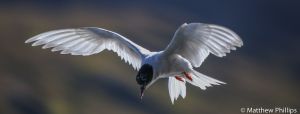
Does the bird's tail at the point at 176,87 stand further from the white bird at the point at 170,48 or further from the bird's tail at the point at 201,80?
the bird's tail at the point at 201,80

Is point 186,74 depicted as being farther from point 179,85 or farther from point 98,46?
point 98,46

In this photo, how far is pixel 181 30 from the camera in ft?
4.82

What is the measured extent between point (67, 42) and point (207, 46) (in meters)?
0.45

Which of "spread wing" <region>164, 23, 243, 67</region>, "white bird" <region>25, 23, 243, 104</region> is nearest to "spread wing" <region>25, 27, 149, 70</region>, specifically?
"white bird" <region>25, 23, 243, 104</region>

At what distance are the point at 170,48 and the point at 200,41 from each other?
0.09 meters

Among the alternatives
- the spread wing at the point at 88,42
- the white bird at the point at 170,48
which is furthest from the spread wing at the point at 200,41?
the spread wing at the point at 88,42

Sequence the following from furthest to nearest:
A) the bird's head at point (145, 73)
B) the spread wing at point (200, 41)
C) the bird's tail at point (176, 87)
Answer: the bird's tail at point (176, 87)
the bird's head at point (145, 73)
the spread wing at point (200, 41)

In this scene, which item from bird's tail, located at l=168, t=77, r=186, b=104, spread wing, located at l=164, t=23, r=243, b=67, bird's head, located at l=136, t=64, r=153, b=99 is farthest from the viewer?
bird's tail, located at l=168, t=77, r=186, b=104

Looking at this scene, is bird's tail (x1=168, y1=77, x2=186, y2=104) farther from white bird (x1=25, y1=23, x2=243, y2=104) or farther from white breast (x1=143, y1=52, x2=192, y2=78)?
white breast (x1=143, y1=52, x2=192, y2=78)

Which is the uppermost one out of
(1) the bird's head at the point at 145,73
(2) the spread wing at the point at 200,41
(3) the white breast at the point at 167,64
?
(2) the spread wing at the point at 200,41

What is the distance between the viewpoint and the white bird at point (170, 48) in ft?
4.73

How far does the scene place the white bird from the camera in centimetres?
144

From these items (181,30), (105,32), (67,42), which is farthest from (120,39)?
(181,30)

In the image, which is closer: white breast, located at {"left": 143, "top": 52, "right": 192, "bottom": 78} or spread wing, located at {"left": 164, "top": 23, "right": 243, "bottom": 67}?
spread wing, located at {"left": 164, "top": 23, "right": 243, "bottom": 67}
